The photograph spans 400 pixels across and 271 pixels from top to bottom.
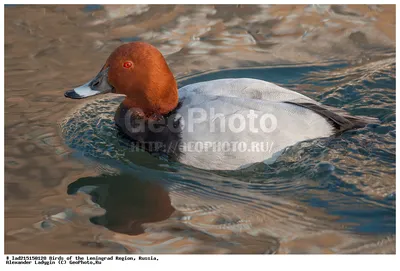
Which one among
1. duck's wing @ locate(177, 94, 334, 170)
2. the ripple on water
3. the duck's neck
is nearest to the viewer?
the ripple on water

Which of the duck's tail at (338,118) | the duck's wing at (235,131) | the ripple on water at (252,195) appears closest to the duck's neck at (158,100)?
the duck's wing at (235,131)

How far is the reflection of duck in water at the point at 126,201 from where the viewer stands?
172 inches

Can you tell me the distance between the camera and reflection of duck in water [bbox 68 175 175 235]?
14.3 feet

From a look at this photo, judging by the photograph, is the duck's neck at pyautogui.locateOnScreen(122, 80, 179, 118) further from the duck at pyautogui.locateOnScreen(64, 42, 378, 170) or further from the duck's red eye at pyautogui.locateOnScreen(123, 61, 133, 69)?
the duck's red eye at pyautogui.locateOnScreen(123, 61, 133, 69)

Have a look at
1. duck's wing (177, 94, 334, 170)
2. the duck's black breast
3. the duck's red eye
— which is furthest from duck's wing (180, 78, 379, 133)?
the duck's red eye

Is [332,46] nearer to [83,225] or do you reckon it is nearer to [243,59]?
[243,59]

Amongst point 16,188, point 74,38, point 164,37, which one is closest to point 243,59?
point 164,37

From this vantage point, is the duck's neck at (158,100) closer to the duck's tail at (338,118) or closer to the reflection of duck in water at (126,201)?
the reflection of duck in water at (126,201)

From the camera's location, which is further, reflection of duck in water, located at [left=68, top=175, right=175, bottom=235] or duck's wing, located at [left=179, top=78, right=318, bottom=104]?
duck's wing, located at [left=179, top=78, right=318, bottom=104]

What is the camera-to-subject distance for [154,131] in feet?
16.5

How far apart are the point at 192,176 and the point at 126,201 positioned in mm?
553

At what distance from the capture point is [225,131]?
479 cm

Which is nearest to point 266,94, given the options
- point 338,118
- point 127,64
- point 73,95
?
point 338,118

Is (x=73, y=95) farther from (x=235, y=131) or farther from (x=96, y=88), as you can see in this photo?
(x=235, y=131)
